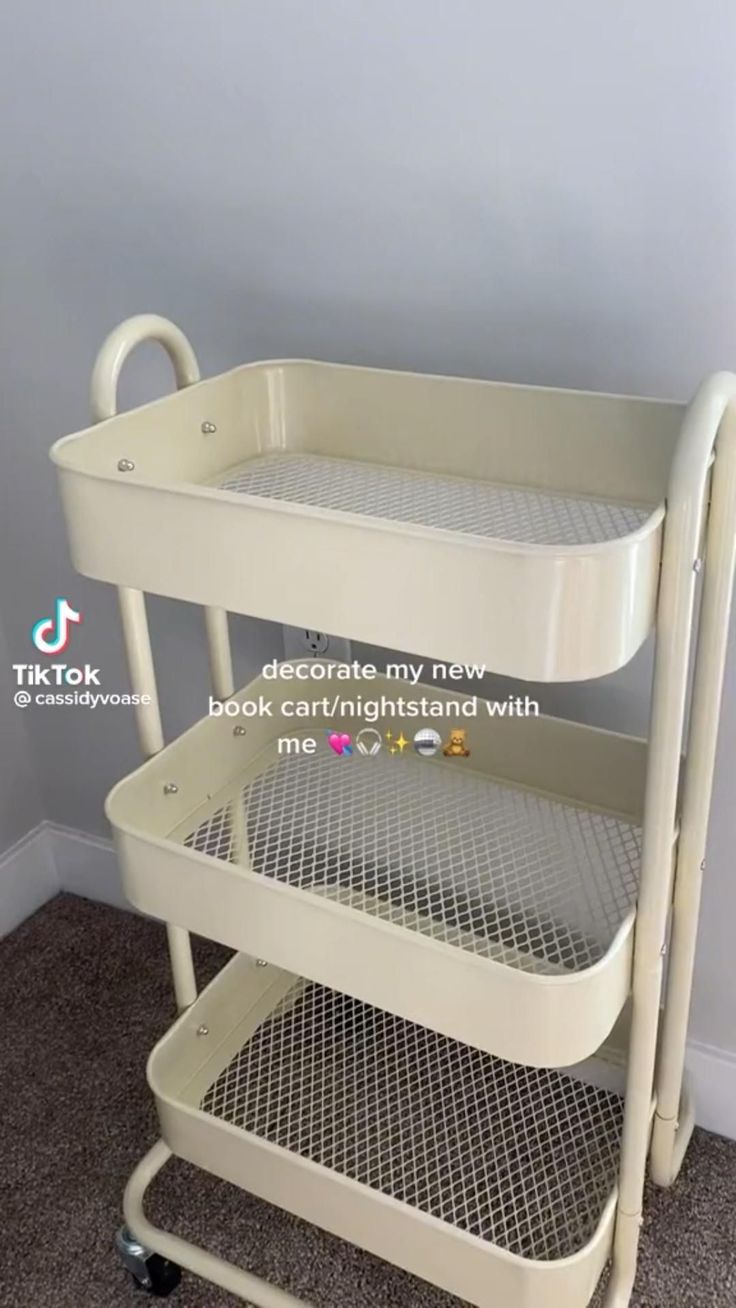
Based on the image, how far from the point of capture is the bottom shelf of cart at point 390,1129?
1.05 metres

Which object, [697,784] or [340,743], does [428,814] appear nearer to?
[340,743]

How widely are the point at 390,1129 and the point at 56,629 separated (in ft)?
2.68

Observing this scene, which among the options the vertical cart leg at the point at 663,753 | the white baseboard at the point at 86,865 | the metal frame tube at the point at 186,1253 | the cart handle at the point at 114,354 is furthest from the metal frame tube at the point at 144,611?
the white baseboard at the point at 86,865

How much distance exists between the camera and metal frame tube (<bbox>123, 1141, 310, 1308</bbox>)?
1118 millimetres

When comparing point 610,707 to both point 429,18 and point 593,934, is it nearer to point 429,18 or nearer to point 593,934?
point 593,934

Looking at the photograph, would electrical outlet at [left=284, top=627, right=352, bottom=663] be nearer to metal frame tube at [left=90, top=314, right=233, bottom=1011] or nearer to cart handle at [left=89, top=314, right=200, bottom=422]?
metal frame tube at [left=90, top=314, right=233, bottom=1011]

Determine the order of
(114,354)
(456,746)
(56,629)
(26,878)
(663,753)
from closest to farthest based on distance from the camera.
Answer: (663,753), (114,354), (456,746), (56,629), (26,878)

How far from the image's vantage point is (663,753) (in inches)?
32.9

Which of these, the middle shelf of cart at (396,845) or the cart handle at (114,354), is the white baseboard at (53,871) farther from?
the cart handle at (114,354)

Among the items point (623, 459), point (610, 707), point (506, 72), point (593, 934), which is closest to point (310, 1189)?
point (593, 934)

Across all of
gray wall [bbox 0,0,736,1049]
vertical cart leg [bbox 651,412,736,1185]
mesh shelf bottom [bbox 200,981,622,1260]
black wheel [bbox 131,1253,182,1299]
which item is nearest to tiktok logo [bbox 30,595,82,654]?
gray wall [bbox 0,0,736,1049]

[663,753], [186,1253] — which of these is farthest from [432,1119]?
[663,753]

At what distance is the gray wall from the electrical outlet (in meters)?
0.27

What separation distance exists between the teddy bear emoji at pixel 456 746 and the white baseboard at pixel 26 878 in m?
0.86
